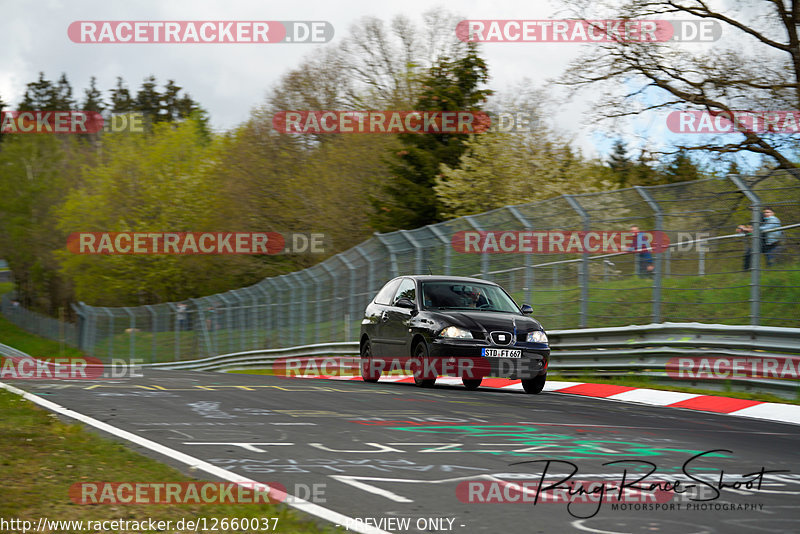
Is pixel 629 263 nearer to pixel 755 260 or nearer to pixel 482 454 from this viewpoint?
pixel 755 260

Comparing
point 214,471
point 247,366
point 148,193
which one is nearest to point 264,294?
point 247,366

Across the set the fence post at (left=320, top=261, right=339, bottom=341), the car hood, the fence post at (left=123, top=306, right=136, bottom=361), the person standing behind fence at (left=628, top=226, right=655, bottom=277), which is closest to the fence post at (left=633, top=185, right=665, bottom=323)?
the person standing behind fence at (left=628, top=226, right=655, bottom=277)

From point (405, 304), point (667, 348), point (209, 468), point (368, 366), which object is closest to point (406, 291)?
point (405, 304)

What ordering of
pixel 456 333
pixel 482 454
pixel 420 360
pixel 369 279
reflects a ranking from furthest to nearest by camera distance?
pixel 369 279 < pixel 420 360 < pixel 456 333 < pixel 482 454

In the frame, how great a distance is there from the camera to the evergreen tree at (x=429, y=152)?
44562 mm

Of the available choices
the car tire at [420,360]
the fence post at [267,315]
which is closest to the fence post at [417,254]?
the car tire at [420,360]

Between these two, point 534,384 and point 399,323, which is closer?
point 534,384

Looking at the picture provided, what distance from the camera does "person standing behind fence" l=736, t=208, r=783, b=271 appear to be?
1238 centimetres

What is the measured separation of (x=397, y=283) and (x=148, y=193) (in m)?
46.1

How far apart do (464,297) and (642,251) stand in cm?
267

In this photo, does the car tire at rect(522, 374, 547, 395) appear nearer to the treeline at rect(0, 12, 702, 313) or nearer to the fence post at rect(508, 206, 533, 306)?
the fence post at rect(508, 206, 533, 306)

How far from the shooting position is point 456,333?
1308 centimetres

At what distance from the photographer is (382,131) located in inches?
1891

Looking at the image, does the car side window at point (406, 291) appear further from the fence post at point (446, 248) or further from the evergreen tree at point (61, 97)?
the evergreen tree at point (61, 97)
